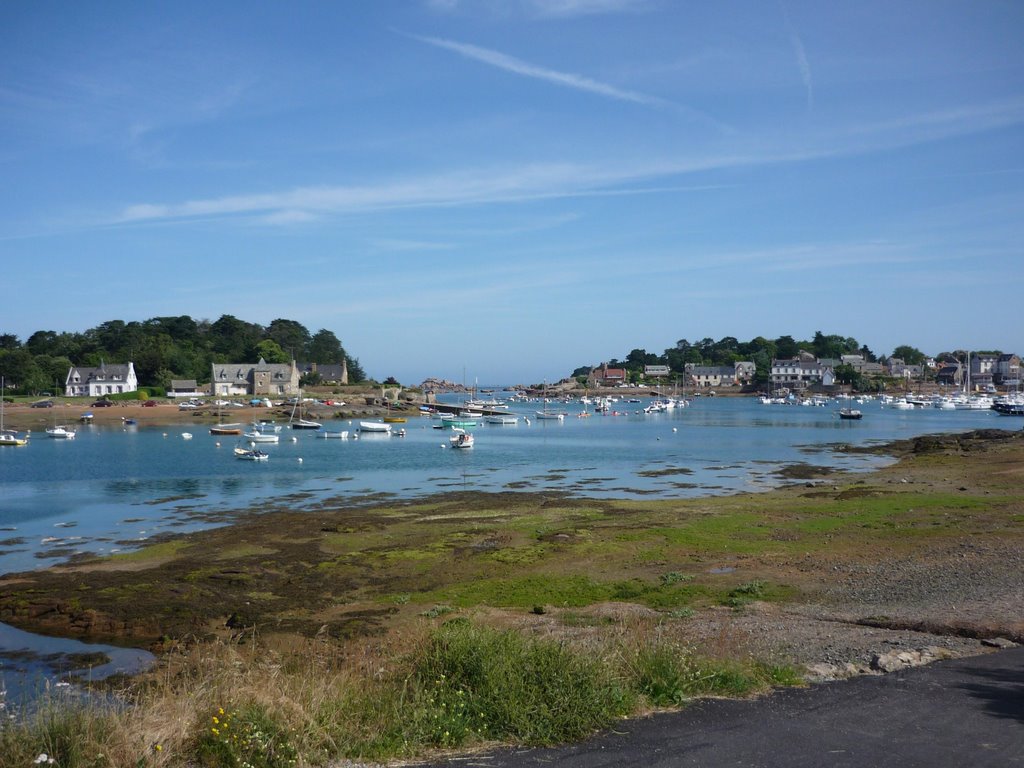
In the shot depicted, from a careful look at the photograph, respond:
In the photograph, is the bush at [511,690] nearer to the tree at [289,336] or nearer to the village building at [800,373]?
the tree at [289,336]

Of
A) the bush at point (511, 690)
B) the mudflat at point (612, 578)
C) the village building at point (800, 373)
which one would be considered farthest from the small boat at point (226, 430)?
the village building at point (800, 373)

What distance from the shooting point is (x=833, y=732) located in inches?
346

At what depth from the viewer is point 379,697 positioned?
9039 millimetres

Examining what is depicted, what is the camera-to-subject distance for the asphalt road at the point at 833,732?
8.03m

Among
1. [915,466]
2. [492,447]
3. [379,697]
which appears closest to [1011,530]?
[379,697]

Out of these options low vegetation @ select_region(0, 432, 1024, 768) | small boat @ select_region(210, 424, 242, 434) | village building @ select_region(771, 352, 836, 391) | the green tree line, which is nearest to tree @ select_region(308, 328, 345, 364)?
the green tree line

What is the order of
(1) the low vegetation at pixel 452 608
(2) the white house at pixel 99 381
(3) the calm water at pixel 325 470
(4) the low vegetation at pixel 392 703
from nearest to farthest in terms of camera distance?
(4) the low vegetation at pixel 392 703 < (1) the low vegetation at pixel 452 608 < (3) the calm water at pixel 325 470 < (2) the white house at pixel 99 381

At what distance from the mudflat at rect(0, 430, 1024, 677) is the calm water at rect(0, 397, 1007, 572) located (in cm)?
513

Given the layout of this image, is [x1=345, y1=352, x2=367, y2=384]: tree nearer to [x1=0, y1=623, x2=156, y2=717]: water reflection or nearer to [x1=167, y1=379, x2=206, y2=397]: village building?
[x1=167, y1=379, x2=206, y2=397]: village building

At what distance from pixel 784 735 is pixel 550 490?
34.1 meters

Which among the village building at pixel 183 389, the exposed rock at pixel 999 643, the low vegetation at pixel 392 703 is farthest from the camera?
the village building at pixel 183 389

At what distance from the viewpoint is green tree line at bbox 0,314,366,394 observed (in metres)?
123

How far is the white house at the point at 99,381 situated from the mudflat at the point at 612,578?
10321cm

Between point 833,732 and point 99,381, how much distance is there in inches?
5250
